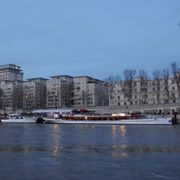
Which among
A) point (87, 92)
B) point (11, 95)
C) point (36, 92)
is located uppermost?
point (36, 92)

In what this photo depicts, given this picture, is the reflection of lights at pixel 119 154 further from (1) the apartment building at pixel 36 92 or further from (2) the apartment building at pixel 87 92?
(1) the apartment building at pixel 36 92

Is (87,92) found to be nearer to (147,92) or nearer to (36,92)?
(36,92)

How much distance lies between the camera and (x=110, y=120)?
6844cm

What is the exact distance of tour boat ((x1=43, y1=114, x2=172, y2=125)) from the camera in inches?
2520

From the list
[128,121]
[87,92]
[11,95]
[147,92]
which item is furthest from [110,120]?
[11,95]

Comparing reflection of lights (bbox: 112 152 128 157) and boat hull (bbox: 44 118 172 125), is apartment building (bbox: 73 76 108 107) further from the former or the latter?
reflection of lights (bbox: 112 152 128 157)

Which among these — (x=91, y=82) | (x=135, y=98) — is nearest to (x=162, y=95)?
(x=135, y=98)

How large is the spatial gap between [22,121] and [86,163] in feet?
238

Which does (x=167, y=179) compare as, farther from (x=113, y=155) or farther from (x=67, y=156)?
(x=67, y=156)

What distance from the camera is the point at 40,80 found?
162500mm

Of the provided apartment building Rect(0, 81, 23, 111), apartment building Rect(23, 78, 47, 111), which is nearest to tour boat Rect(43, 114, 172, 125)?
apartment building Rect(0, 81, 23, 111)

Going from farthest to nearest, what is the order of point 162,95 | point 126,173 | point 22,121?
point 162,95 < point 22,121 < point 126,173

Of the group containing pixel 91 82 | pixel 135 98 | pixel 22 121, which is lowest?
pixel 22 121

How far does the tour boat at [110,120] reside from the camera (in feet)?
210
